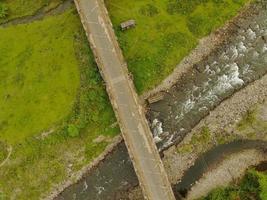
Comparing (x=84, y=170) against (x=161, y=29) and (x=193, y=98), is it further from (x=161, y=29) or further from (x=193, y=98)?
(x=161, y=29)

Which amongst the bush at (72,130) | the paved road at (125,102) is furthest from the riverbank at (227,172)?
the bush at (72,130)

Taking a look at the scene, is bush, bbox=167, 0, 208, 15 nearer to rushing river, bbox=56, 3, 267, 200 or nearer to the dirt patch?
rushing river, bbox=56, 3, 267, 200

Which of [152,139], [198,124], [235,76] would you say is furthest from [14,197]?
[235,76]

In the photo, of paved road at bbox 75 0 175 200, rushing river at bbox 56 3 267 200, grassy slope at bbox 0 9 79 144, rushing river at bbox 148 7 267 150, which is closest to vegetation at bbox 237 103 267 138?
rushing river at bbox 56 3 267 200

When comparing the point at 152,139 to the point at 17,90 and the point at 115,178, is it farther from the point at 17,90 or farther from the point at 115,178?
the point at 17,90

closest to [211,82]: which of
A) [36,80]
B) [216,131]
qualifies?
[216,131]

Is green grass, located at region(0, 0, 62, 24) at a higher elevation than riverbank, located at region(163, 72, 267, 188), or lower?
higher

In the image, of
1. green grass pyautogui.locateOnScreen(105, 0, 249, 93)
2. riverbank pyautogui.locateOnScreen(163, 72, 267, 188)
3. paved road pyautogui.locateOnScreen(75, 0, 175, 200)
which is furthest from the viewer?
green grass pyautogui.locateOnScreen(105, 0, 249, 93)
